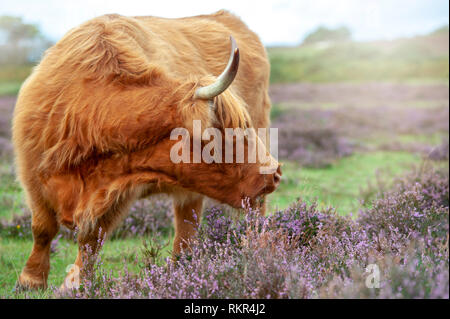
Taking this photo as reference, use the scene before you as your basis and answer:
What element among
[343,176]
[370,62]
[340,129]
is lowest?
[340,129]

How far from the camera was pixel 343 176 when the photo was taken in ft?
29.1

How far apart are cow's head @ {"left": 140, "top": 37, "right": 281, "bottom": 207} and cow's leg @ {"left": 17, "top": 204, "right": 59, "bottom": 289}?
1.24 metres

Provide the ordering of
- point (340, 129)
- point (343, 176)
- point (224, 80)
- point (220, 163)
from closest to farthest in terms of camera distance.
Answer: point (224, 80), point (220, 163), point (343, 176), point (340, 129)

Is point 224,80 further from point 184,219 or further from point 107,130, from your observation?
point 184,219

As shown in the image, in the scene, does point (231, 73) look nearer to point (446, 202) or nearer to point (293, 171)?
point (446, 202)

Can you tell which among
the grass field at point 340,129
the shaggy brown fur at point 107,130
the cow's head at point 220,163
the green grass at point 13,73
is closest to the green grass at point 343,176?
the grass field at point 340,129

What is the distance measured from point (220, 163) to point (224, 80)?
606mm

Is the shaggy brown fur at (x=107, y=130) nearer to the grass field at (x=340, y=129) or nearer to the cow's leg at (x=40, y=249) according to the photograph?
the cow's leg at (x=40, y=249)

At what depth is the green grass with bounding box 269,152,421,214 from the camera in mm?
6777

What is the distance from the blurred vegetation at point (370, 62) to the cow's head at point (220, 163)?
2577 centimetres

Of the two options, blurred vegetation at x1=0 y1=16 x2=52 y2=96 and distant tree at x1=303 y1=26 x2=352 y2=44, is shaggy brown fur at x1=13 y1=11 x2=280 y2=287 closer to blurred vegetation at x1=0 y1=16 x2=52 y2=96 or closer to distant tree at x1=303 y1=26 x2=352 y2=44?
blurred vegetation at x1=0 y1=16 x2=52 y2=96

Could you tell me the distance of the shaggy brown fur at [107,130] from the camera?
2.98 meters

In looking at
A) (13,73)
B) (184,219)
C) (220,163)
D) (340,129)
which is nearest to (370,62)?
Answer: (340,129)

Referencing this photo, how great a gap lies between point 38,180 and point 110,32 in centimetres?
120
